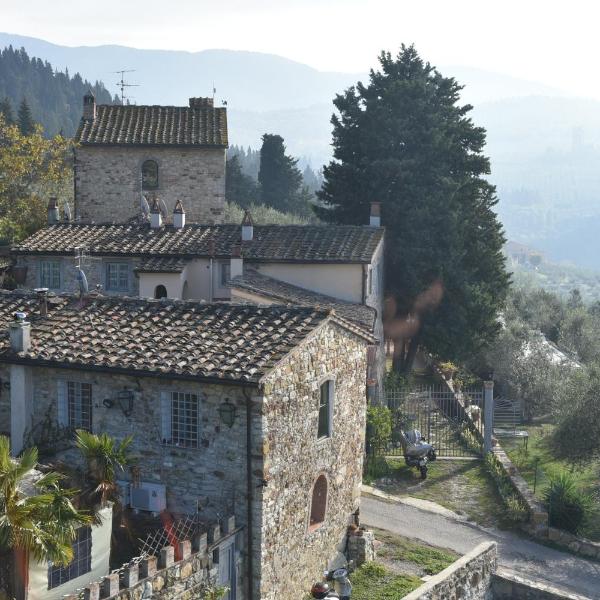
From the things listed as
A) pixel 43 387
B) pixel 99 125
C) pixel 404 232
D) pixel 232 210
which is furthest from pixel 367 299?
pixel 232 210

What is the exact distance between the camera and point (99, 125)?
40094 mm

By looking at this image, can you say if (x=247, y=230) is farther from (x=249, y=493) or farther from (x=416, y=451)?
(x=249, y=493)

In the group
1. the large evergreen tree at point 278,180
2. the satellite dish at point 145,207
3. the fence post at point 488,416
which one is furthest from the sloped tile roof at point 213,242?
the large evergreen tree at point 278,180

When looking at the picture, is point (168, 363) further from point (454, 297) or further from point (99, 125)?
point (99, 125)

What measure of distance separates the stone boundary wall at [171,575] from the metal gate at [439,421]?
12167 mm

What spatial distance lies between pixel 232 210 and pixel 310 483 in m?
45.6

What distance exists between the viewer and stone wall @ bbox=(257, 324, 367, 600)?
1636 centimetres

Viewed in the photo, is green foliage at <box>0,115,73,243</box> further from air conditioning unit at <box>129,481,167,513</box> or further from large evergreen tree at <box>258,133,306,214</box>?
large evergreen tree at <box>258,133,306,214</box>

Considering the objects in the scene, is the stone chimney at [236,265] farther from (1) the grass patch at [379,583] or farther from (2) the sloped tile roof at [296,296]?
(1) the grass patch at [379,583]

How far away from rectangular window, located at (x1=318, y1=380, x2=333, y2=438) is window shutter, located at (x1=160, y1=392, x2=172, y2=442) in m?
3.16

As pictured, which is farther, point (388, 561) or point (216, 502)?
point (388, 561)

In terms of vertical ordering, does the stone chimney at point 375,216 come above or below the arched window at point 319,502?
above

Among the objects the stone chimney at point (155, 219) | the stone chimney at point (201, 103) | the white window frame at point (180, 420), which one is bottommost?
the white window frame at point (180, 420)

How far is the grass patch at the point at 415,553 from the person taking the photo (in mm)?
19877
